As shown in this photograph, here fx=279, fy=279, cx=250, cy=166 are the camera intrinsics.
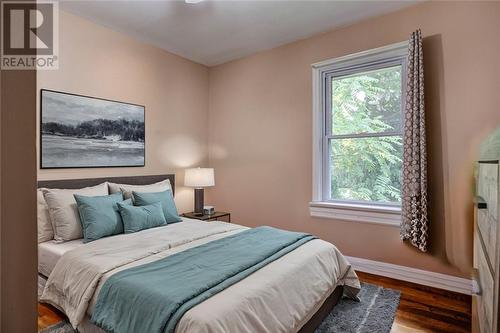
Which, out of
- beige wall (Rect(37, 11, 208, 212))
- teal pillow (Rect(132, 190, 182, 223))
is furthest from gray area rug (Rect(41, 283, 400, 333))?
beige wall (Rect(37, 11, 208, 212))

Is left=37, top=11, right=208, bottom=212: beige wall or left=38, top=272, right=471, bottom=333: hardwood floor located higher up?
left=37, top=11, right=208, bottom=212: beige wall

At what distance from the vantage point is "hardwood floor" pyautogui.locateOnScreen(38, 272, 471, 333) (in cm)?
209

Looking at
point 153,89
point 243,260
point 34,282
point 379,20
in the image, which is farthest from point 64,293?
point 379,20

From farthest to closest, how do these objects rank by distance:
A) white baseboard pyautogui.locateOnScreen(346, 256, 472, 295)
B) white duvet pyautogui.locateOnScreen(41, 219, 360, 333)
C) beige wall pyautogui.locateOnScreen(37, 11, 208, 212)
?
beige wall pyautogui.locateOnScreen(37, 11, 208, 212), white baseboard pyautogui.locateOnScreen(346, 256, 472, 295), white duvet pyautogui.locateOnScreen(41, 219, 360, 333)

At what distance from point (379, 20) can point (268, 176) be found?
2.27 m

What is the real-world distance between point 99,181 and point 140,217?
820 millimetres

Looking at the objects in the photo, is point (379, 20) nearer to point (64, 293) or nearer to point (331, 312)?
point (331, 312)

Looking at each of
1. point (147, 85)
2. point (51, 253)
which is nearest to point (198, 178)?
point (147, 85)

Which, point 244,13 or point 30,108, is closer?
point 30,108

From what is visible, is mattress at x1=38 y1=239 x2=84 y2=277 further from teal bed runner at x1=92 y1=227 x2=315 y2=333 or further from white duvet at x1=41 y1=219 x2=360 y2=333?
teal bed runner at x1=92 y1=227 x2=315 y2=333

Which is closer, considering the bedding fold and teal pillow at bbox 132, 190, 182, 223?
the bedding fold

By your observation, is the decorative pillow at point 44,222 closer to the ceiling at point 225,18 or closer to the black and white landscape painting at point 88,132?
the black and white landscape painting at point 88,132

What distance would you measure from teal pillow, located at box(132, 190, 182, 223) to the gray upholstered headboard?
1.47 ft

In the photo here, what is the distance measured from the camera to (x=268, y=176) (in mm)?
3939
